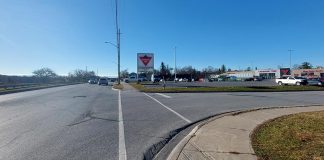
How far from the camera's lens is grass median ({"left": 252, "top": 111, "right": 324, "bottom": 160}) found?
20.1 feet

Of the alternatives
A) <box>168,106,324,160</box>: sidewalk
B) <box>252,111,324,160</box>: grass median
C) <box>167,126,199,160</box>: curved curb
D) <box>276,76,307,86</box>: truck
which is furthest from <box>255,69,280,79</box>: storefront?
<box>167,126,199,160</box>: curved curb

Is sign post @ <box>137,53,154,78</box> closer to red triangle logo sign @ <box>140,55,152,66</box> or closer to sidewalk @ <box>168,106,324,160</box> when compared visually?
red triangle logo sign @ <box>140,55,152,66</box>

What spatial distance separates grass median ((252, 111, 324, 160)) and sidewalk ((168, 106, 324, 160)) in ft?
0.85

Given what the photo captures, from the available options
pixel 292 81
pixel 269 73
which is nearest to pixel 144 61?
pixel 292 81

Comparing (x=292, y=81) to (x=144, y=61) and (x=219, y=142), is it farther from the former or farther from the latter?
(x=219, y=142)

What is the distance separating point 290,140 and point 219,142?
5.12 feet

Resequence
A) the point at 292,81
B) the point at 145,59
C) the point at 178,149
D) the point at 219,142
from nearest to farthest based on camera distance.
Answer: the point at 178,149
the point at 219,142
the point at 145,59
the point at 292,81

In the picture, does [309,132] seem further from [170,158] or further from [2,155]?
[2,155]

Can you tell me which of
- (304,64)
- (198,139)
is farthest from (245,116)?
(304,64)

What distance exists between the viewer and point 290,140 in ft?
24.2

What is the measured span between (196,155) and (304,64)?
16916 centimetres

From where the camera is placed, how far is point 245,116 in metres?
12.2

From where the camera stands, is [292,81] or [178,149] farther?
[292,81]

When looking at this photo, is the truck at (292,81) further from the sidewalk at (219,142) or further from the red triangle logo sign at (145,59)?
the sidewalk at (219,142)
